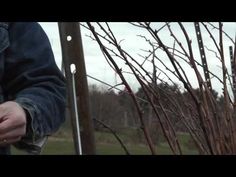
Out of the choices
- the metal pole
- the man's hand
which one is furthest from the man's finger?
the metal pole

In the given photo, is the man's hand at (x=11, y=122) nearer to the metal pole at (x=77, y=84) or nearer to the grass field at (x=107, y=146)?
the grass field at (x=107, y=146)

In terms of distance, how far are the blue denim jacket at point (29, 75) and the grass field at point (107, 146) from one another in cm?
5

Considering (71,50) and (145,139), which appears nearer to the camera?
(71,50)

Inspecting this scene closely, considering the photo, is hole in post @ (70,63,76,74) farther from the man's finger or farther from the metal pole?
the man's finger

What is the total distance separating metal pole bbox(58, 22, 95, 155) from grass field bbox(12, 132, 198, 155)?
0.03m

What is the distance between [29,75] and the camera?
6.82 ft

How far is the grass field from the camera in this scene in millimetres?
2111

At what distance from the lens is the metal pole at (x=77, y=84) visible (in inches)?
85.7

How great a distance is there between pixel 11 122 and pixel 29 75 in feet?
0.63

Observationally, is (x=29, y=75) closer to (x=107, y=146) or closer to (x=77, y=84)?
(x=77, y=84)

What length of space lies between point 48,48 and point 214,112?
79cm

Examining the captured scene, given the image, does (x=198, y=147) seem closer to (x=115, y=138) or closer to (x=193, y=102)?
(x=193, y=102)
